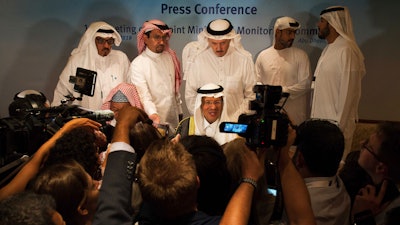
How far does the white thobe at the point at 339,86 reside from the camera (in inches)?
138

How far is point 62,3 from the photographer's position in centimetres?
486

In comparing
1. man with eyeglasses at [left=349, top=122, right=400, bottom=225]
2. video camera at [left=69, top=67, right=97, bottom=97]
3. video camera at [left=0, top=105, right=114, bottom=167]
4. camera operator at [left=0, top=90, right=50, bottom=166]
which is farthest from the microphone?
man with eyeglasses at [left=349, top=122, right=400, bottom=225]

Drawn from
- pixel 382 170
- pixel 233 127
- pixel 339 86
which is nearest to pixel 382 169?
pixel 382 170

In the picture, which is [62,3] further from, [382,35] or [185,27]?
[382,35]

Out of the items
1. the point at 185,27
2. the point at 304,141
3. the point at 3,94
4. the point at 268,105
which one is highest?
the point at 185,27

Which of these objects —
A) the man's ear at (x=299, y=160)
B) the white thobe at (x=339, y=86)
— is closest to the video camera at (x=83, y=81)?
the man's ear at (x=299, y=160)

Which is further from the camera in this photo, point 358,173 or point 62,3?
point 62,3

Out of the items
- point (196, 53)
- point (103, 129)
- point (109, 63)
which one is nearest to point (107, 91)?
point (109, 63)

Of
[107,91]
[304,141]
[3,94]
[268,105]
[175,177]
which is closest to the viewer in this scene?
[175,177]

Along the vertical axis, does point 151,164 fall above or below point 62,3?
below

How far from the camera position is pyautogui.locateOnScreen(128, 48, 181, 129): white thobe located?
3.99 m

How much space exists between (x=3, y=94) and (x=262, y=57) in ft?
9.91

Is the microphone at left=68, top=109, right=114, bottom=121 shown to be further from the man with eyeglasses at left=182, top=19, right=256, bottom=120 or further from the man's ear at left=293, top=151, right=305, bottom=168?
the man with eyeglasses at left=182, top=19, right=256, bottom=120

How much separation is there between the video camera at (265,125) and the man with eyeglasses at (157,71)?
8.03 ft
